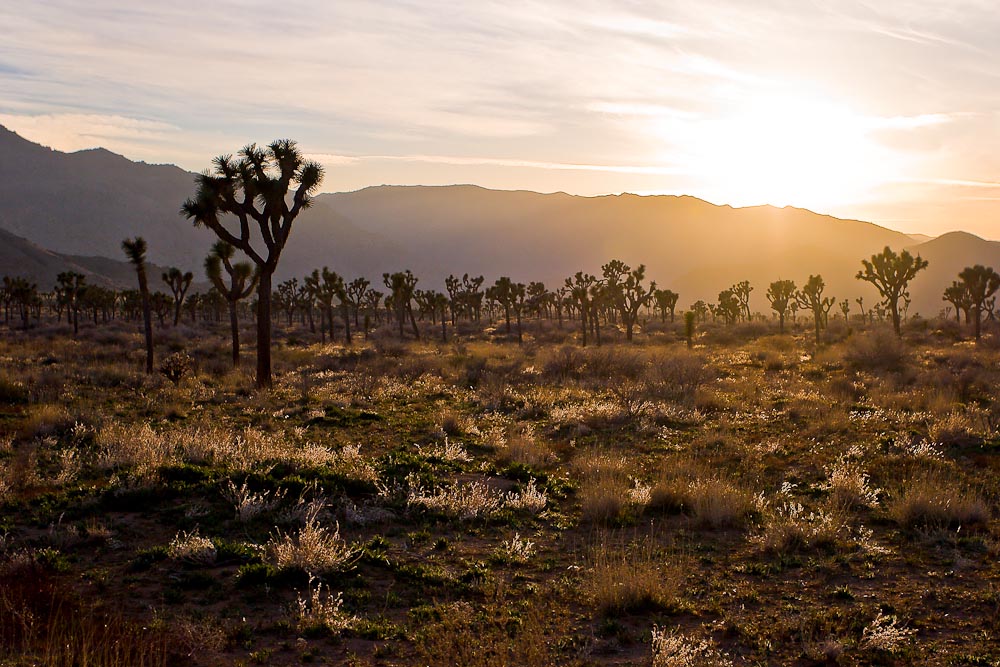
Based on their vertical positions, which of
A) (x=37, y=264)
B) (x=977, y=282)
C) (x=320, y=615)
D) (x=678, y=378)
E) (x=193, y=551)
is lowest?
(x=320, y=615)

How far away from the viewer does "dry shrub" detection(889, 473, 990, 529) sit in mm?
8328

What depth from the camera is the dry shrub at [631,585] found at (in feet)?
19.7

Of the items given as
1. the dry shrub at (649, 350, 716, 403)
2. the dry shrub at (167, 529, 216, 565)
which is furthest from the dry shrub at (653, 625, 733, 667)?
the dry shrub at (649, 350, 716, 403)

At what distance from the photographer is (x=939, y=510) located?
840 cm

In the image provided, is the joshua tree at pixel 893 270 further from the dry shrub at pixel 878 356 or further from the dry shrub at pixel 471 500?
the dry shrub at pixel 471 500

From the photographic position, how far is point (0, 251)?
4601 inches

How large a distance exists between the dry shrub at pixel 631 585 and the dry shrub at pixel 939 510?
369 centimetres

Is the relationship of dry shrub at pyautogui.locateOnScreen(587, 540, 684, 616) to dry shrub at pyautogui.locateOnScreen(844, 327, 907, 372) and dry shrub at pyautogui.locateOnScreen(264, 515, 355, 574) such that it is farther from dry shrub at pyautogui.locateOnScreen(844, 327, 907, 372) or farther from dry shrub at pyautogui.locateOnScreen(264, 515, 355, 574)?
dry shrub at pyautogui.locateOnScreen(844, 327, 907, 372)

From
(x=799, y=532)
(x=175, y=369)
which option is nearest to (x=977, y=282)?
(x=799, y=532)

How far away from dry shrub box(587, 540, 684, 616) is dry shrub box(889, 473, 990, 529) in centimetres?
369

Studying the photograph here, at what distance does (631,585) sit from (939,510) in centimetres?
493

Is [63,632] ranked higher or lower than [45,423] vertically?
lower

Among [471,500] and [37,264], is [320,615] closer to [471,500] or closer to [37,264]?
[471,500]

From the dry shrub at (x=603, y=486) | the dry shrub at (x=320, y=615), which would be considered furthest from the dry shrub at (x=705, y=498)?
the dry shrub at (x=320, y=615)
